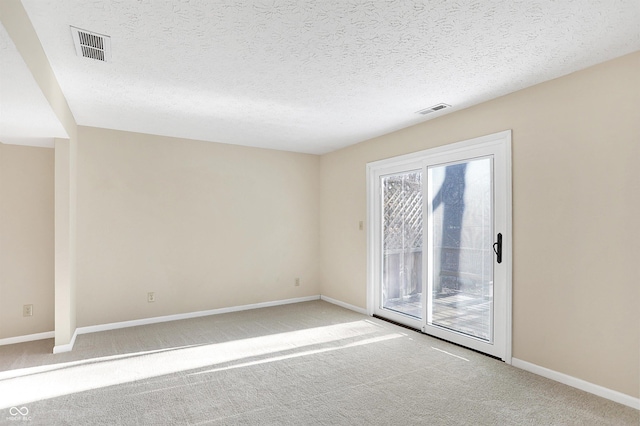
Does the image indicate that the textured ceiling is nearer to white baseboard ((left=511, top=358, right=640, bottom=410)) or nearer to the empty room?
the empty room

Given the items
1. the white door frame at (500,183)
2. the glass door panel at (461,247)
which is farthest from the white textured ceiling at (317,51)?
the glass door panel at (461,247)

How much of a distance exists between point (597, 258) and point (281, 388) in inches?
106

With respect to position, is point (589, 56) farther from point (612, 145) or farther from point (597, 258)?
point (597, 258)

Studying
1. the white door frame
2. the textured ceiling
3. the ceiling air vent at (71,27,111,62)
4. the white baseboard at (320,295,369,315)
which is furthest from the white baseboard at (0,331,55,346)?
the white door frame

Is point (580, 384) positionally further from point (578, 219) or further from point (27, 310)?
point (27, 310)

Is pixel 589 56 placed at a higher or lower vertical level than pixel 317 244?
higher

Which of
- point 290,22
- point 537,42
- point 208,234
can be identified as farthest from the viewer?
point 208,234

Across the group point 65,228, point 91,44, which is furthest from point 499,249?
point 65,228

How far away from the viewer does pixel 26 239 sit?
3.93 meters

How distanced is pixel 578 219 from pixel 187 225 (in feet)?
14.8

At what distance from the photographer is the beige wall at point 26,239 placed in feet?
12.6

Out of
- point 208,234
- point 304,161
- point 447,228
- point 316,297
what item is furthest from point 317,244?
point 447,228

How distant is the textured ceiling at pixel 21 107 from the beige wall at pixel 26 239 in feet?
0.79

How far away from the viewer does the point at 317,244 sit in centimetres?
609
